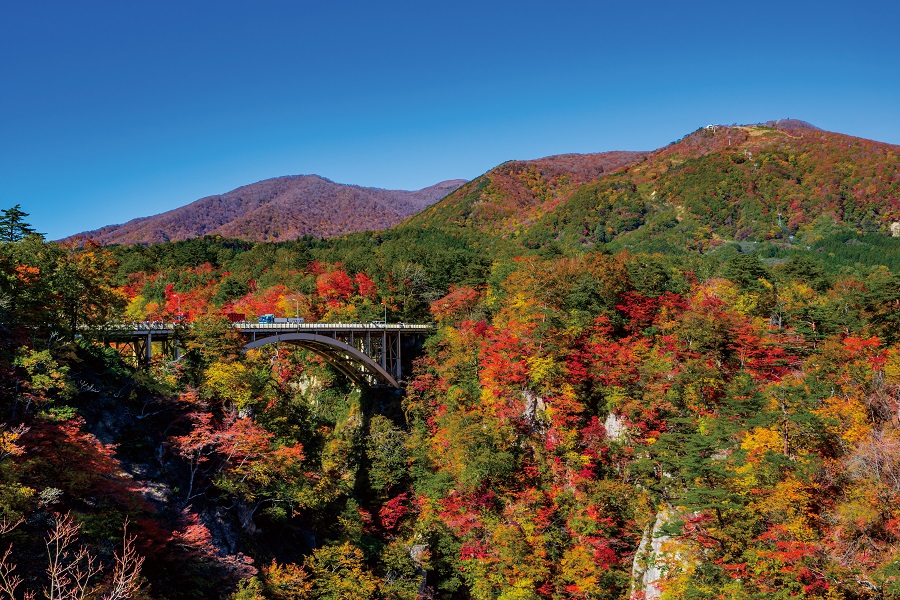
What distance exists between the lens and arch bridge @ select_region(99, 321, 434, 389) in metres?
28.9

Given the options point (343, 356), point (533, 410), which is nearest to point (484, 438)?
point (533, 410)

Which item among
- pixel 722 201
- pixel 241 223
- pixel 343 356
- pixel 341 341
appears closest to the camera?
pixel 341 341

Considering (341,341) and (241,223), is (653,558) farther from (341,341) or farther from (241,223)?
(241,223)

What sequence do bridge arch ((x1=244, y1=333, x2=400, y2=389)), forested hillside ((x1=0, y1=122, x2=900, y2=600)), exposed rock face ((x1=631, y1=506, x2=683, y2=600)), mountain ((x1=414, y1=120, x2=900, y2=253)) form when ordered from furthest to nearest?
mountain ((x1=414, y1=120, x2=900, y2=253)), bridge arch ((x1=244, y1=333, x2=400, y2=389)), exposed rock face ((x1=631, y1=506, x2=683, y2=600)), forested hillside ((x1=0, y1=122, x2=900, y2=600))

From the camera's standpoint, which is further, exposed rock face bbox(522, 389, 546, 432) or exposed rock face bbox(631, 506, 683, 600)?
exposed rock face bbox(522, 389, 546, 432)

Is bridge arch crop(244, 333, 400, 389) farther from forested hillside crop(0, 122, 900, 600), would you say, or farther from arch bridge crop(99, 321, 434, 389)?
forested hillside crop(0, 122, 900, 600)

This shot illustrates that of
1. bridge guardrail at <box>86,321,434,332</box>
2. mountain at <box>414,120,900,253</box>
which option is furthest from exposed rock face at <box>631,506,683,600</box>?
mountain at <box>414,120,900,253</box>

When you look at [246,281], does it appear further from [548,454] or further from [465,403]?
[548,454]

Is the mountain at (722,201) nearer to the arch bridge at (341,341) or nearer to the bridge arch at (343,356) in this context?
the arch bridge at (341,341)

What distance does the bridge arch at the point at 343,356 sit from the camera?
3550 cm

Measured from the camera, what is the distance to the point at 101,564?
15.6m

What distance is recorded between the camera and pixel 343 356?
4166 cm

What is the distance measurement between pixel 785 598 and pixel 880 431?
8.54 metres

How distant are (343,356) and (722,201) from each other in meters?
67.7
